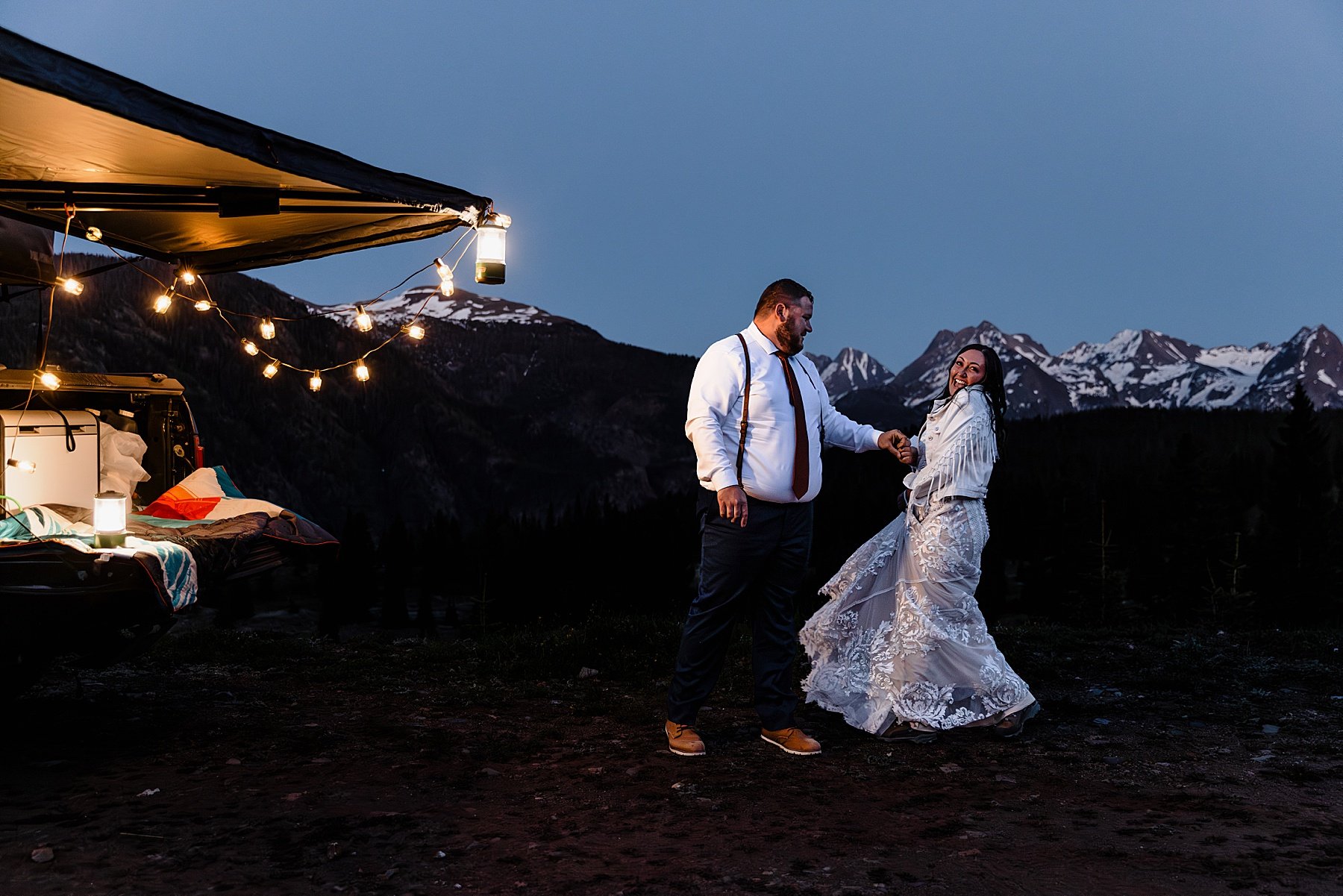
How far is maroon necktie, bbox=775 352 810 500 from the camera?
4895 mm

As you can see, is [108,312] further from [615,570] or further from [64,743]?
[64,743]

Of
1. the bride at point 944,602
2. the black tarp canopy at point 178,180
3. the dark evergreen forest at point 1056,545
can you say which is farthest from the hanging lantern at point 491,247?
the dark evergreen forest at point 1056,545

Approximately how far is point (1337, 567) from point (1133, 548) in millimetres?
21393

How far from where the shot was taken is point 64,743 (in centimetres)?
517

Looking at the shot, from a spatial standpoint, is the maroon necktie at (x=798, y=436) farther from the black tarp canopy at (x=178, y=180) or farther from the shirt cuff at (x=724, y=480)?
the black tarp canopy at (x=178, y=180)

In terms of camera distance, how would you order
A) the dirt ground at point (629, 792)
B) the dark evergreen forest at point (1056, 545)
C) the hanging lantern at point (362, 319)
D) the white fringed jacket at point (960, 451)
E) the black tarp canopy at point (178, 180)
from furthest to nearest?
the dark evergreen forest at point (1056, 545) → the hanging lantern at point (362, 319) → the white fringed jacket at point (960, 451) → the black tarp canopy at point (178, 180) → the dirt ground at point (629, 792)

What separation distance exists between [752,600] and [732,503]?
2.46 ft

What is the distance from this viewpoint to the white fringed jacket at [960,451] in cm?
538

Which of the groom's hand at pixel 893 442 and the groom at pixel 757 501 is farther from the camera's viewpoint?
the groom's hand at pixel 893 442

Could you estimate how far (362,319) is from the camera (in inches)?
282

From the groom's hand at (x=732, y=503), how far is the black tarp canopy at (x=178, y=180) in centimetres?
272

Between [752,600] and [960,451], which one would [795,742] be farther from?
[960,451]

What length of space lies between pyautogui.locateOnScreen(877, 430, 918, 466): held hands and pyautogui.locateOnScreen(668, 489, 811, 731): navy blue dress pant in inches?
25.7

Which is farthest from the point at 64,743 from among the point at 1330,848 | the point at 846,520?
the point at 846,520
